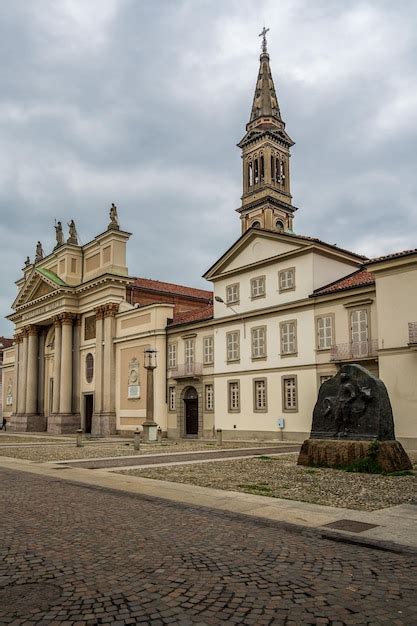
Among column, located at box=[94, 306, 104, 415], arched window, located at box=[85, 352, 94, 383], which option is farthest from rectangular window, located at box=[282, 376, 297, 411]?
arched window, located at box=[85, 352, 94, 383]

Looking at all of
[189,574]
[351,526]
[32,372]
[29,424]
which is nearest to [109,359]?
[32,372]

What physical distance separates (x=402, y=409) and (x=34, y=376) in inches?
1510

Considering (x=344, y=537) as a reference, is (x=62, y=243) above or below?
above

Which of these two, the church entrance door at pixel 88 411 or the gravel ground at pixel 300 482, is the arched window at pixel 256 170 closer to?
the church entrance door at pixel 88 411

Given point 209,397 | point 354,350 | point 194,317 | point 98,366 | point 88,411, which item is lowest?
point 88,411

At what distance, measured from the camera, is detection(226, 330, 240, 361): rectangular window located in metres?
34.6

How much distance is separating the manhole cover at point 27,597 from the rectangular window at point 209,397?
100 feet

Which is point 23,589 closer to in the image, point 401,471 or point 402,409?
point 401,471

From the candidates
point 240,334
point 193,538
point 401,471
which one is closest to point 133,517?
point 193,538

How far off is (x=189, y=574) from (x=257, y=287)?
2802 cm

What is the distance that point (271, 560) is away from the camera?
674 cm

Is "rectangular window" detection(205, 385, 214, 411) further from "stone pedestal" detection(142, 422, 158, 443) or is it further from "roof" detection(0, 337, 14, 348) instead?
"roof" detection(0, 337, 14, 348)

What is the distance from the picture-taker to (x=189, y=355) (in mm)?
38094

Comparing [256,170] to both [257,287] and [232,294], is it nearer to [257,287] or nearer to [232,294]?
[232,294]
